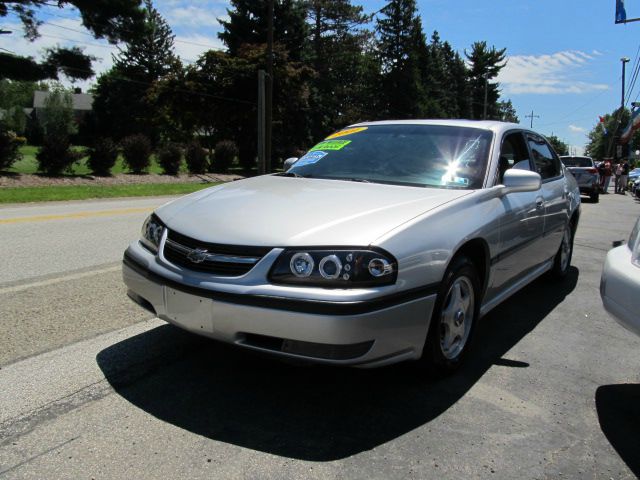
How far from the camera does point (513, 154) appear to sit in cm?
459

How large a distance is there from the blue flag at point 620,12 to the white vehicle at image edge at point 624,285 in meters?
19.0

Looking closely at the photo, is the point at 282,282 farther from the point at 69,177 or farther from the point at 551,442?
the point at 69,177

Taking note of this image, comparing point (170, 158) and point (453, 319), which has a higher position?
point (170, 158)

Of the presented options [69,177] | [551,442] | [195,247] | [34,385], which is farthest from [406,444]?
[69,177]

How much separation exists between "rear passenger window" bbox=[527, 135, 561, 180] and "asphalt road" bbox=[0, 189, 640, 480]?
1.46 m

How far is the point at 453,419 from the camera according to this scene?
2.85 meters

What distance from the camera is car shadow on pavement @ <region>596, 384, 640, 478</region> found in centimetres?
261

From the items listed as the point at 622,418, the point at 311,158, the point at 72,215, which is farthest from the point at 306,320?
the point at 72,215

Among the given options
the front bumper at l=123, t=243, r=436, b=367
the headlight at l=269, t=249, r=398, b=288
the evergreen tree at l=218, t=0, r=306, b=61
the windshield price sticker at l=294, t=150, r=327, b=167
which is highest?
the evergreen tree at l=218, t=0, r=306, b=61

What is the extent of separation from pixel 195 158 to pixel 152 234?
23.7 meters

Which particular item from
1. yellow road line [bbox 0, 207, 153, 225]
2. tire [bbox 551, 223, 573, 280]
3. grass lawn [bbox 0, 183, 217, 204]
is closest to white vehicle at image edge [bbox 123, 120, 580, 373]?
tire [bbox 551, 223, 573, 280]

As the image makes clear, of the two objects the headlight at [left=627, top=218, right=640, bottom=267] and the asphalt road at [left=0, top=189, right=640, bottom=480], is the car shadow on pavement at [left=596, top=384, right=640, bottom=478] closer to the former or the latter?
the asphalt road at [left=0, top=189, right=640, bottom=480]

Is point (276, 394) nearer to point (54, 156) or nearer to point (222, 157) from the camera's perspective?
point (54, 156)

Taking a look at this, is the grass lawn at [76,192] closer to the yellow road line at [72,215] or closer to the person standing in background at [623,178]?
the yellow road line at [72,215]
